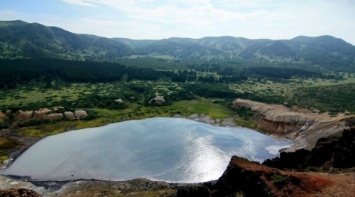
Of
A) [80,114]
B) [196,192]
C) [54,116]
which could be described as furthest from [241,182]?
[80,114]

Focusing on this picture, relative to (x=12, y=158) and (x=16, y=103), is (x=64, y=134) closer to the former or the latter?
(x=12, y=158)

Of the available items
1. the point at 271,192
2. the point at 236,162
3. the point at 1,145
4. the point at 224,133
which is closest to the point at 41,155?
the point at 1,145

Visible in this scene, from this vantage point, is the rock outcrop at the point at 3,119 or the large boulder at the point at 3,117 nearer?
the rock outcrop at the point at 3,119

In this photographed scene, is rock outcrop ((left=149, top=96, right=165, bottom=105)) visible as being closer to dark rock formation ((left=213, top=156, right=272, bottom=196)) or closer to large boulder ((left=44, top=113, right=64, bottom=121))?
large boulder ((left=44, top=113, right=64, bottom=121))

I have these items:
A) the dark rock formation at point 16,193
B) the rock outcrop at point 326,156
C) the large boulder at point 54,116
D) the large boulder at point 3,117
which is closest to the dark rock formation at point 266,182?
the rock outcrop at point 326,156

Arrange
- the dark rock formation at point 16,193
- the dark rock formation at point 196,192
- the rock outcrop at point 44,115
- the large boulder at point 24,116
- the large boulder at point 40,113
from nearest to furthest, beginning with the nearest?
the dark rock formation at point 16,193
the dark rock formation at point 196,192
the rock outcrop at point 44,115
the large boulder at point 24,116
the large boulder at point 40,113

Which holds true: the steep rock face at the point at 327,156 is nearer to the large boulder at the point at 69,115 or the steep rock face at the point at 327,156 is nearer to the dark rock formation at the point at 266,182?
the dark rock formation at the point at 266,182
